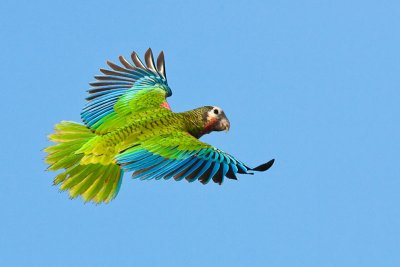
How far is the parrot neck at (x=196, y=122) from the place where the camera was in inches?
514

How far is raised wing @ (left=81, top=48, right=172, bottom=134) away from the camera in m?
13.1

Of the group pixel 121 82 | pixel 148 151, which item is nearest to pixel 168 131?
pixel 148 151

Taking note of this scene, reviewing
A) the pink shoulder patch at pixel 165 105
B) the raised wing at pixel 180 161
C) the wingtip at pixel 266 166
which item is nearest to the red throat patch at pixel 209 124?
the pink shoulder patch at pixel 165 105

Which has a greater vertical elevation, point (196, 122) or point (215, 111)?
point (215, 111)

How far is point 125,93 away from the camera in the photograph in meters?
14.0

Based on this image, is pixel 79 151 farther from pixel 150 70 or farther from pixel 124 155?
pixel 150 70

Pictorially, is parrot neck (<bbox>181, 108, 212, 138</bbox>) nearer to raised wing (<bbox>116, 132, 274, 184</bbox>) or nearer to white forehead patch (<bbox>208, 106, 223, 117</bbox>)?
white forehead patch (<bbox>208, 106, 223, 117</bbox>)

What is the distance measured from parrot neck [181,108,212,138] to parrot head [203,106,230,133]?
24 millimetres

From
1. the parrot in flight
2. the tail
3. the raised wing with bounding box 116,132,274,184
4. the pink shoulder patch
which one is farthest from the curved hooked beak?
the tail

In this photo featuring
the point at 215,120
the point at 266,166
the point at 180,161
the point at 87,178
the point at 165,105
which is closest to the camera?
the point at 266,166

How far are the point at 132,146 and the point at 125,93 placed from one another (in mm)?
2376

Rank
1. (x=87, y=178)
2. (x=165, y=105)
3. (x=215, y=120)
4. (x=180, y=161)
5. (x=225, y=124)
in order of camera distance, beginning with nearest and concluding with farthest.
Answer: (x=180, y=161) → (x=87, y=178) → (x=165, y=105) → (x=215, y=120) → (x=225, y=124)

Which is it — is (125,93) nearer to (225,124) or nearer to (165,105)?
(165,105)

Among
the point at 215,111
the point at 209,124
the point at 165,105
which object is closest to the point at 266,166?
the point at 209,124
